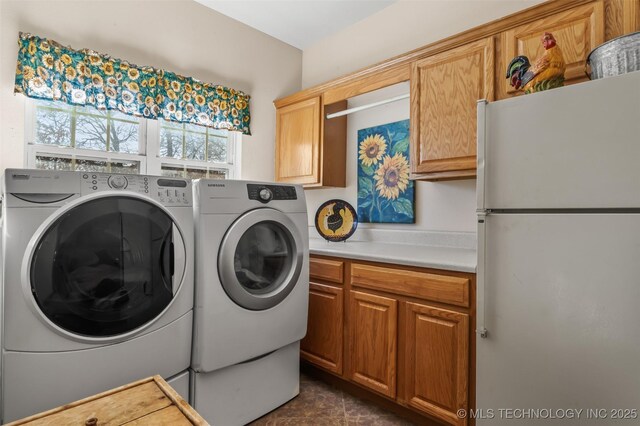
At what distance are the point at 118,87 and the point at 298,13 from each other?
60.9 inches

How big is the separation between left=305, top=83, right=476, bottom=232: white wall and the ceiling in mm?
685

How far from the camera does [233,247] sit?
1.65 metres

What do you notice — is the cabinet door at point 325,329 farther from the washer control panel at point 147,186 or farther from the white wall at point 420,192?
the washer control panel at point 147,186

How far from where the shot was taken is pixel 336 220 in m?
2.80

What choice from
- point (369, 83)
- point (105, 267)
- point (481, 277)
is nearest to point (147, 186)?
point (105, 267)

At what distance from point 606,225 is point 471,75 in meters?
1.14

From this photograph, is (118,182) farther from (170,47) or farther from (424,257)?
(170,47)

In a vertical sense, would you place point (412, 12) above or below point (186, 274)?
above

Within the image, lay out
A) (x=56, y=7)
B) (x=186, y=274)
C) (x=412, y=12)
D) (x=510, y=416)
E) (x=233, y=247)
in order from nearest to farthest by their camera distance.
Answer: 1. (x=510, y=416)
2. (x=186, y=274)
3. (x=233, y=247)
4. (x=56, y=7)
5. (x=412, y=12)

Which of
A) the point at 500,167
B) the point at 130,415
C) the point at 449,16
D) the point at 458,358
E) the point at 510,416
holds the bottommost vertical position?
the point at 510,416

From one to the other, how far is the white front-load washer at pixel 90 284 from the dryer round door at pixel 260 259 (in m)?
0.19

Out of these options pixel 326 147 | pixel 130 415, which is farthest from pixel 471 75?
pixel 130 415

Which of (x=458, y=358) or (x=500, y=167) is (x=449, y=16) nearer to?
(x=500, y=167)

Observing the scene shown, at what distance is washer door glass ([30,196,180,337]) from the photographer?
47.4 inches
